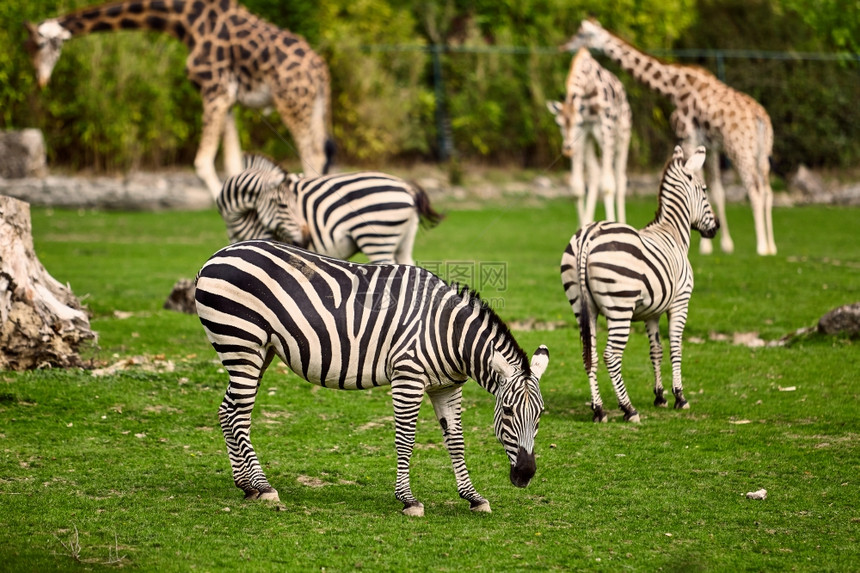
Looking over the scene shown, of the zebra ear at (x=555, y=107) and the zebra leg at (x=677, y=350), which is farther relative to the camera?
the zebra ear at (x=555, y=107)

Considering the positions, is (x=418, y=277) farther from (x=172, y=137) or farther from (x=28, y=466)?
(x=172, y=137)

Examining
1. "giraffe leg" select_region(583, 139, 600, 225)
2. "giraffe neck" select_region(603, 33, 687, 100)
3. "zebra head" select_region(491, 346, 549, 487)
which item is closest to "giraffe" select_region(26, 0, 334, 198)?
"giraffe leg" select_region(583, 139, 600, 225)

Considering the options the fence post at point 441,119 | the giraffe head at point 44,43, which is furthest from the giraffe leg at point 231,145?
the fence post at point 441,119

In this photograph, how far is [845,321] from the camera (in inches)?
444

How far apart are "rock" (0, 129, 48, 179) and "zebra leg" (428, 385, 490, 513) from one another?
1861 cm

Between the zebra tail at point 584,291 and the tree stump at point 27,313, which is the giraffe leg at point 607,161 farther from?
the tree stump at point 27,313

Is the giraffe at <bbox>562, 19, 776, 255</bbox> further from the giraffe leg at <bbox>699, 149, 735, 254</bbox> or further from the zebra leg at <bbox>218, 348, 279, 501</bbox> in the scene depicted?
the zebra leg at <bbox>218, 348, 279, 501</bbox>

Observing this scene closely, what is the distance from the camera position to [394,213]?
10.7 metres

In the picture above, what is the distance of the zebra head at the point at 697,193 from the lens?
9344mm

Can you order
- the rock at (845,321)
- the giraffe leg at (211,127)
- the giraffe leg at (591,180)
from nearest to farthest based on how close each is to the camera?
the rock at (845,321)
the giraffe leg at (211,127)
the giraffe leg at (591,180)

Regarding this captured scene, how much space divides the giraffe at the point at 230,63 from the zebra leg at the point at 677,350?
7.96 meters

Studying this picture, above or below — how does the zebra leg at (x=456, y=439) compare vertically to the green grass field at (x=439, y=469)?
above

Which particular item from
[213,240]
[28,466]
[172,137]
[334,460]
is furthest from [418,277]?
[172,137]

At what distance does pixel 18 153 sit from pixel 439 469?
18.2 metres
